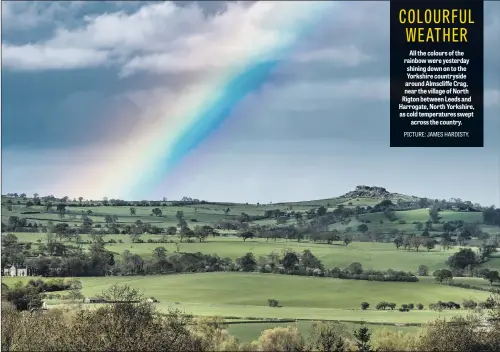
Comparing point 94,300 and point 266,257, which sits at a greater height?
point 266,257

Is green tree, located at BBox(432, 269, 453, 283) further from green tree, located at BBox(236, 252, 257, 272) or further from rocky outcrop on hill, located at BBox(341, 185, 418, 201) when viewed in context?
green tree, located at BBox(236, 252, 257, 272)

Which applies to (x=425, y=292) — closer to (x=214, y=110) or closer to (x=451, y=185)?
(x=451, y=185)

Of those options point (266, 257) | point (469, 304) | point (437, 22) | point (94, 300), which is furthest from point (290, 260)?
point (437, 22)

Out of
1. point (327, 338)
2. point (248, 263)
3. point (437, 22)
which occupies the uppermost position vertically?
point (437, 22)

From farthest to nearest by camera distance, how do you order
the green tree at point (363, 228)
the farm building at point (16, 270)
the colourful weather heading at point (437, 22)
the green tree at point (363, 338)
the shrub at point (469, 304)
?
the farm building at point (16, 270)
the green tree at point (363, 228)
the shrub at point (469, 304)
the colourful weather heading at point (437, 22)
the green tree at point (363, 338)

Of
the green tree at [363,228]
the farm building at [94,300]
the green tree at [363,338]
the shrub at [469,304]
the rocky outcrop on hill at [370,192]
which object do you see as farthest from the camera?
the green tree at [363,228]

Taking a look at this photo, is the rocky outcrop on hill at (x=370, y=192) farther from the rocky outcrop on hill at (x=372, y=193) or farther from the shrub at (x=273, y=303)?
the shrub at (x=273, y=303)

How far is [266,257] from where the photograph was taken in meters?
10.9

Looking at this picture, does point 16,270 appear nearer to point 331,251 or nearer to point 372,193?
point 331,251

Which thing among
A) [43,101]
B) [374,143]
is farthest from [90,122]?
[374,143]

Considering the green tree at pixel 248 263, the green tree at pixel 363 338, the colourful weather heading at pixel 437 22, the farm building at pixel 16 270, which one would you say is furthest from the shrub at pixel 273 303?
the colourful weather heading at pixel 437 22

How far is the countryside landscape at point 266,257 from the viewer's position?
10.3 m

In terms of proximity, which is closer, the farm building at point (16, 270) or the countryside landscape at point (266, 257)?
the countryside landscape at point (266, 257)

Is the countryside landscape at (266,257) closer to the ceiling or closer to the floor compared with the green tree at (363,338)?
closer to the ceiling
